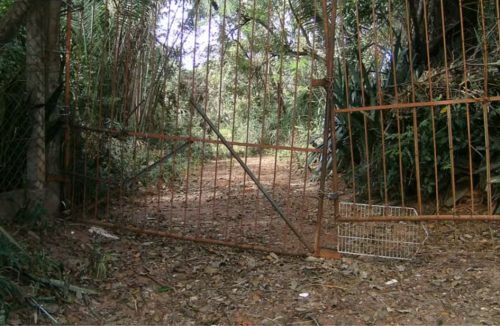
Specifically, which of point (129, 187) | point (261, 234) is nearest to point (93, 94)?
point (129, 187)

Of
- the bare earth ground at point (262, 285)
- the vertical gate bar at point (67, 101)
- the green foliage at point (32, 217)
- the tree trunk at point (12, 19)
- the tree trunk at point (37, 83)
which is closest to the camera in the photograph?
the bare earth ground at point (262, 285)

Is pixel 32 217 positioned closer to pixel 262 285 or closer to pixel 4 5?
pixel 262 285

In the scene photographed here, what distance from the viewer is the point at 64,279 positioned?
3176 mm

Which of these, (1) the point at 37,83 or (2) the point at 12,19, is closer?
(2) the point at 12,19

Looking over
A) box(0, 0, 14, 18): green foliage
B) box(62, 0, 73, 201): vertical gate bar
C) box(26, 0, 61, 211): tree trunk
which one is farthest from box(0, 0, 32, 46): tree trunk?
box(0, 0, 14, 18): green foliage

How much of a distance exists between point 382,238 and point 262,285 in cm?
144

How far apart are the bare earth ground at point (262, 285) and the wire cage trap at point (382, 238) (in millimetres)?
133

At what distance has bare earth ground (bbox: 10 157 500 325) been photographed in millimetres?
3039

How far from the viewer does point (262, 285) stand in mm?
3473

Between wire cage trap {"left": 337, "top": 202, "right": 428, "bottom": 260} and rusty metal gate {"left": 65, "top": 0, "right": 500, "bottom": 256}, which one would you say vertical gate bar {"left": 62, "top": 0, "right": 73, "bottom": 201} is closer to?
rusty metal gate {"left": 65, "top": 0, "right": 500, "bottom": 256}

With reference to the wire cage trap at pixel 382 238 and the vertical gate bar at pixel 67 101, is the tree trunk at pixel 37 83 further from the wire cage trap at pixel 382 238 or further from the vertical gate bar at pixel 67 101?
the wire cage trap at pixel 382 238

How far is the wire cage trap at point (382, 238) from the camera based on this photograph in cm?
407

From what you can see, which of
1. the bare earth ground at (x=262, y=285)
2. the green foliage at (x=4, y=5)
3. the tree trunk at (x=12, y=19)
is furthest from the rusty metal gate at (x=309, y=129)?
the tree trunk at (x=12, y=19)

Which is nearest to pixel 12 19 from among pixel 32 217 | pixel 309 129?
pixel 32 217
